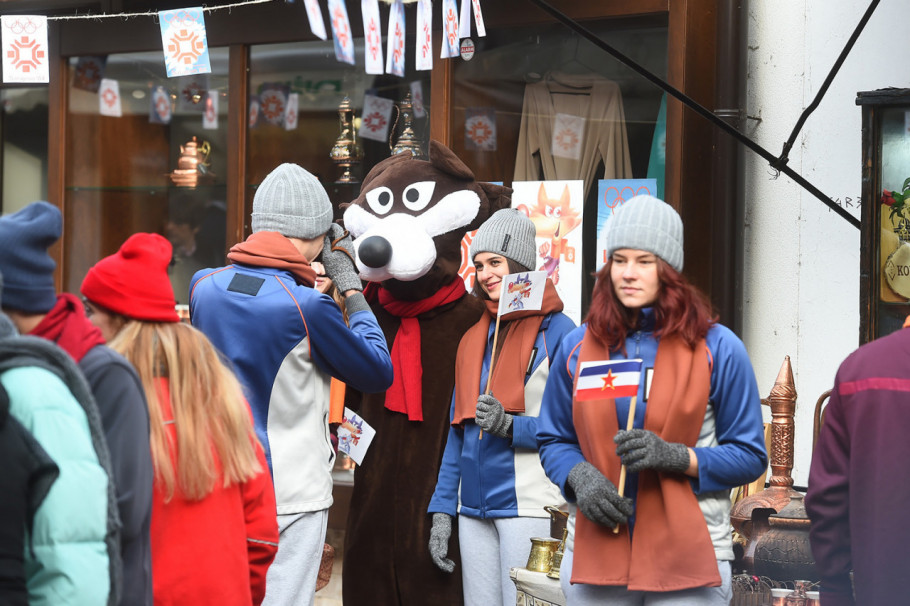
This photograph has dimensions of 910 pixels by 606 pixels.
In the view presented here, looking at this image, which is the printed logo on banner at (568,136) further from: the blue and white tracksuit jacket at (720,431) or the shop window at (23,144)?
the shop window at (23,144)

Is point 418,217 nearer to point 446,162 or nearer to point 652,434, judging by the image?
point 446,162

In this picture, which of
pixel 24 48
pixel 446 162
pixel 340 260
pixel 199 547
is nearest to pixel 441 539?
pixel 340 260

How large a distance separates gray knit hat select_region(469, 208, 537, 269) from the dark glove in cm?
141

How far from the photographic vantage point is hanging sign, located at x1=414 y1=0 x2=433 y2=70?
4914 millimetres

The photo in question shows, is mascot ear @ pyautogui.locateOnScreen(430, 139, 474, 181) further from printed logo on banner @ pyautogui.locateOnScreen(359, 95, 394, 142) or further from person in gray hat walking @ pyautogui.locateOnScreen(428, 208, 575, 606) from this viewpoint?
printed logo on banner @ pyautogui.locateOnScreen(359, 95, 394, 142)

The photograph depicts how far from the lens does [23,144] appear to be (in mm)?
6898

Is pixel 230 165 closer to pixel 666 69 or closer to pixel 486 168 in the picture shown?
pixel 486 168

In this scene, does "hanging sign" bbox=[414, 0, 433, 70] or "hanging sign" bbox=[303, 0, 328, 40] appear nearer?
"hanging sign" bbox=[303, 0, 328, 40]

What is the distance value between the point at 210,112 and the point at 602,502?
4.20m

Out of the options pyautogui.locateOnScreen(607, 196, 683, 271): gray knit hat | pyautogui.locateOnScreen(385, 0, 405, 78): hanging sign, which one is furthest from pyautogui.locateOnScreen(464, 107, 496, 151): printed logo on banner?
pyautogui.locateOnScreen(607, 196, 683, 271): gray knit hat

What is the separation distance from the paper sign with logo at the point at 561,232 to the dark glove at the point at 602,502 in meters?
2.37

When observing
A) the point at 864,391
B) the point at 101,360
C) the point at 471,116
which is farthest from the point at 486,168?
the point at 101,360

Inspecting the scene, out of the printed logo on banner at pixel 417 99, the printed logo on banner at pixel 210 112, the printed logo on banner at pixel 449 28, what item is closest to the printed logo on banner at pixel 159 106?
the printed logo on banner at pixel 210 112

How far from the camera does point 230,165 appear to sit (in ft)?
19.3
